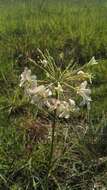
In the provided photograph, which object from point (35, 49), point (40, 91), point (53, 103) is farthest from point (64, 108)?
point (35, 49)

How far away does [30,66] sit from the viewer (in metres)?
5.09

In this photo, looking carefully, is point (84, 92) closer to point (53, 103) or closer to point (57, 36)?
point (53, 103)

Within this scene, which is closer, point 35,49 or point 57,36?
point 35,49

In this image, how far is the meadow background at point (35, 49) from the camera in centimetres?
378

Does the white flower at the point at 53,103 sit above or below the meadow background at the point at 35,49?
above

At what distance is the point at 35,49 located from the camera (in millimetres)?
5320

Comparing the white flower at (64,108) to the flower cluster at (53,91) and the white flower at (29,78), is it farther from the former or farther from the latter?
the white flower at (29,78)

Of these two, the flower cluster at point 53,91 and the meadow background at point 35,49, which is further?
the meadow background at point 35,49

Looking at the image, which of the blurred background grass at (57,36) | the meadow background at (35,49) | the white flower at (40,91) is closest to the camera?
the white flower at (40,91)

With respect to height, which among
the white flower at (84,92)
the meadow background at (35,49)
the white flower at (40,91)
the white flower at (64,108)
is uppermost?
the white flower at (40,91)

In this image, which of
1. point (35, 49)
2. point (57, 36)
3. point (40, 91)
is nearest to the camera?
point (40, 91)

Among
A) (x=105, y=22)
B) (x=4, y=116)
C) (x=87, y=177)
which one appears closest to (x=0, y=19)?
(x=105, y=22)

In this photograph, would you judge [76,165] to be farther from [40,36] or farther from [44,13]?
[44,13]

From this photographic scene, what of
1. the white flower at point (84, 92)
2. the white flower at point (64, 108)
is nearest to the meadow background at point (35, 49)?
the white flower at point (64, 108)
